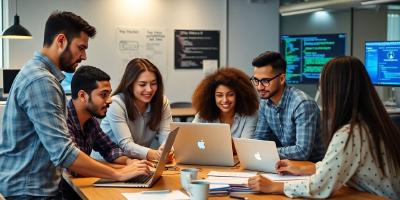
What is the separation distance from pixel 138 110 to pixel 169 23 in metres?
4.28

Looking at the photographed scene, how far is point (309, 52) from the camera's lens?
6.89 meters

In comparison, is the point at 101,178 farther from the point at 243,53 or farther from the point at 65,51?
the point at 243,53

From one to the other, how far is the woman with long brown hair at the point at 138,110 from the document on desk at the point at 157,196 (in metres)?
0.97

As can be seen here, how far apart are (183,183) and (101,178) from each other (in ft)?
1.41

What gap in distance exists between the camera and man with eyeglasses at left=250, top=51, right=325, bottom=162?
2.95 m

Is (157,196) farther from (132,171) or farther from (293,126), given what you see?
(293,126)

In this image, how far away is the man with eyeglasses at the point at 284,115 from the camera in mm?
2951

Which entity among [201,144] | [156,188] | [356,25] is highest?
[356,25]

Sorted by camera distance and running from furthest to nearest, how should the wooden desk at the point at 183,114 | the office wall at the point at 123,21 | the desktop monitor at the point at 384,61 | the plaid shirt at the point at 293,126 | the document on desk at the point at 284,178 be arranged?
the office wall at the point at 123,21 < the wooden desk at the point at 183,114 < the desktop monitor at the point at 384,61 < the plaid shirt at the point at 293,126 < the document on desk at the point at 284,178

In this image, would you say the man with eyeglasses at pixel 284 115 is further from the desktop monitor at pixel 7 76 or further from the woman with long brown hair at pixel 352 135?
the desktop monitor at pixel 7 76

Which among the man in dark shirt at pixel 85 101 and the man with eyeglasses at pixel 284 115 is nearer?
the man in dark shirt at pixel 85 101

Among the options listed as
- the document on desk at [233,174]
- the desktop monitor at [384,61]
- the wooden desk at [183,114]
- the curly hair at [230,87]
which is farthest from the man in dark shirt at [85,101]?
the desktop monitor at [384,61]

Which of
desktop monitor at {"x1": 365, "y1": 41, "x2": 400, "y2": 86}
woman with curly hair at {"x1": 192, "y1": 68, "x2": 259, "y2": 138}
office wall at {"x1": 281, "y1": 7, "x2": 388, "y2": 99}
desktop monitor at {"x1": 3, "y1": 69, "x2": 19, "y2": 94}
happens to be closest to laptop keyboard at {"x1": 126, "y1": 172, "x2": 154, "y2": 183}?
woman with curly hair at {"x1": 192, "y1": 68, "x2": 259, "y2": 138}

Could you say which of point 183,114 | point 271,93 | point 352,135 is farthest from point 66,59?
point 183,114
